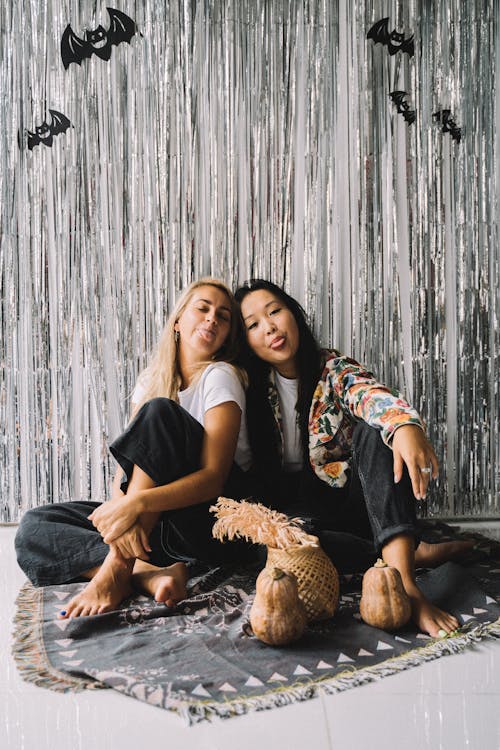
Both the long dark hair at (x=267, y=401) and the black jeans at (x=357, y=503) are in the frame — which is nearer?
the black jeans at (x=357, y=503)

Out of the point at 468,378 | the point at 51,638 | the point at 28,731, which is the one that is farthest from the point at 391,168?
the point at 28,731

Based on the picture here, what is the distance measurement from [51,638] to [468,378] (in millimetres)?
1454

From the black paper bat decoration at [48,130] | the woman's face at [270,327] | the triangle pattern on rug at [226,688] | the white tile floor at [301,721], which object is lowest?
the white tile floor at [301,721]

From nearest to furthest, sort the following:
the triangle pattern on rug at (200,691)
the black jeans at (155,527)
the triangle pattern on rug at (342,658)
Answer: the triangle pattern on rug at (200,691)
the triangle pattern on rug at (342,658)
the black jeans at (155,527)

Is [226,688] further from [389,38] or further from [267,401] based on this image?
[389,38]

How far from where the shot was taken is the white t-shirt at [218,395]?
161cm

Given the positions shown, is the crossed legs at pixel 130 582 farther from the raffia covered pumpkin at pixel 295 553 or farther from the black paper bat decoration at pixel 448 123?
the black paper bat decoration at pixel 448 123

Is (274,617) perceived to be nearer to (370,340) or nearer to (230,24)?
(370,340)

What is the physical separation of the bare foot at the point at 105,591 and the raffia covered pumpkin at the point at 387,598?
530 mm

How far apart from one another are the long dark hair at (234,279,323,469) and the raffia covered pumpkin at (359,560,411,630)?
0.53 metres

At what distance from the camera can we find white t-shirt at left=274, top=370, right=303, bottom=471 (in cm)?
176

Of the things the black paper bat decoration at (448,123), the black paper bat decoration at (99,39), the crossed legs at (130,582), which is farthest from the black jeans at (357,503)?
the black paper bat decoration at (99,39)

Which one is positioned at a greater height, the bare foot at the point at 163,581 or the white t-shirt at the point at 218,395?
the white t-shirt at the point at 218,395


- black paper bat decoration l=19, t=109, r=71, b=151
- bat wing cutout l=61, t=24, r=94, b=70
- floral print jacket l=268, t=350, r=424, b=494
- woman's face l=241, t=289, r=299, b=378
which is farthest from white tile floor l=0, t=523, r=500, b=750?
bat wing cutout l=61, t=24, r=94, b=70
